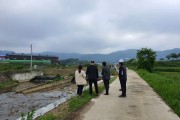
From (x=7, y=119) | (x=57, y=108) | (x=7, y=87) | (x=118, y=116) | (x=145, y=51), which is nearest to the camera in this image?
(x=118, y=116)

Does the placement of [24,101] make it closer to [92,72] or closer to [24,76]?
[92,72]

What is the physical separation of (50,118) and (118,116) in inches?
92.2

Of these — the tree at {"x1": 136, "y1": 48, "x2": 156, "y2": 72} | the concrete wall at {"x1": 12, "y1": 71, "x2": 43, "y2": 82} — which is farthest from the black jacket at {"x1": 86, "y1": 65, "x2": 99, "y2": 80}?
the tree at {"x1": 136, "y1": 48, "x2": 156, "y2": 72}

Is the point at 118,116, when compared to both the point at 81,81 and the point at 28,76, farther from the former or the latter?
the point at 28,76

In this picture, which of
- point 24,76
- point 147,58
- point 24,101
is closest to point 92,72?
point 24,101

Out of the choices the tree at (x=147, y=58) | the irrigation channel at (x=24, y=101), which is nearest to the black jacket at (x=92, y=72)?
the irrigation channel at (x=24, y=101)

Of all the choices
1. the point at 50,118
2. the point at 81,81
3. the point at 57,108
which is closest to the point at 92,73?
the point at 81,81

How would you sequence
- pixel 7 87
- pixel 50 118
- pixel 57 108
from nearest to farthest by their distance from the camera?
pixel 50 118
pixel 57 108
pixel 7 87

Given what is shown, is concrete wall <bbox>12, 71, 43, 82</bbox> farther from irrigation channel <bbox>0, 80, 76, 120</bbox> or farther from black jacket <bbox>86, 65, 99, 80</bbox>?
black jacket <bbox>86, 65, 99, 80</bbox>

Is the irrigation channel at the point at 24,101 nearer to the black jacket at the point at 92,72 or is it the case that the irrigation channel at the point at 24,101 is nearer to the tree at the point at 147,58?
the black jacket at the point at 92,72

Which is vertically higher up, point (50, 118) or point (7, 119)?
point (50, 118)

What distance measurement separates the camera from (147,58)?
78062 mm

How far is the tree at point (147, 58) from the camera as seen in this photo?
7694 cm

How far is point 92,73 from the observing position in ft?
59.5
